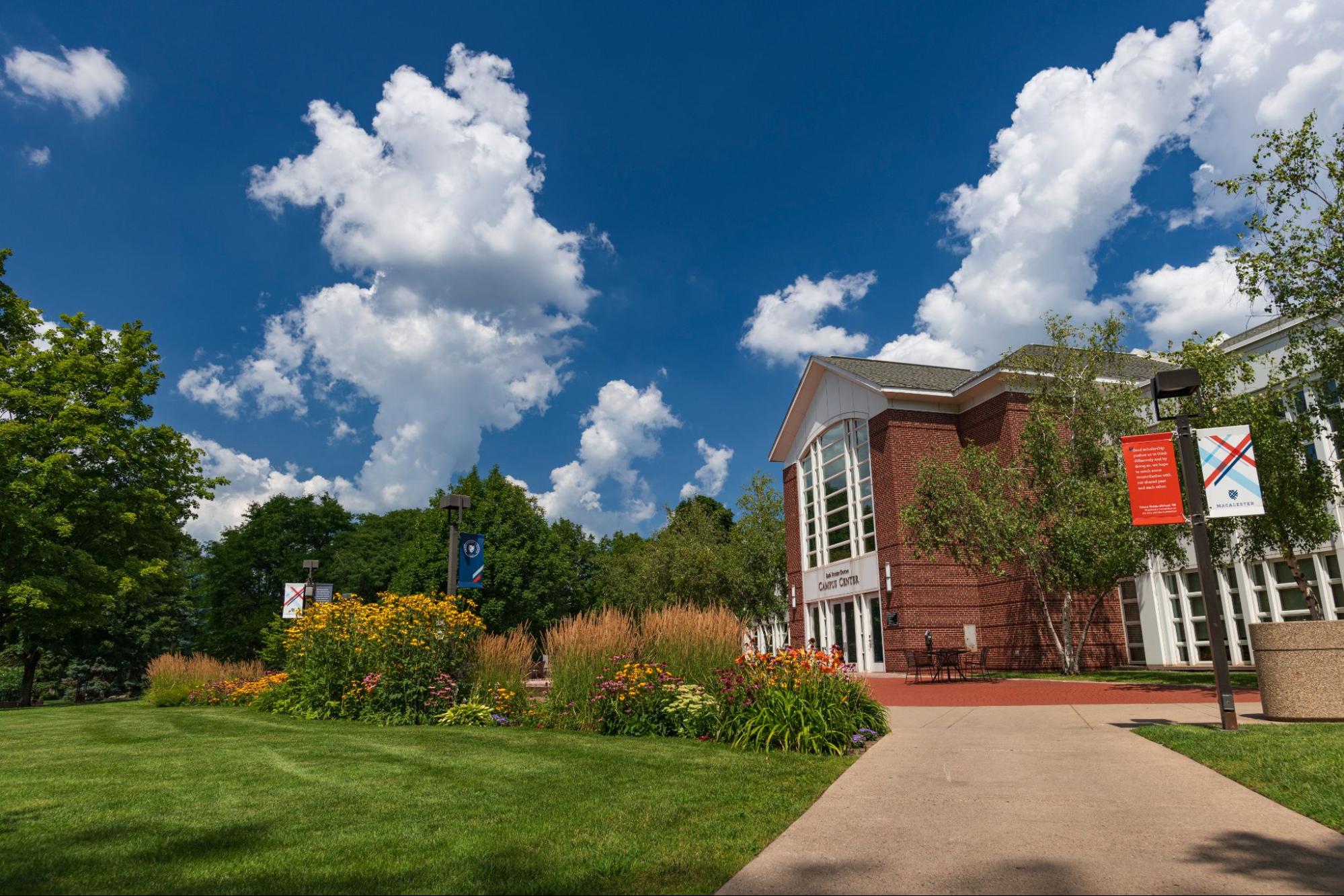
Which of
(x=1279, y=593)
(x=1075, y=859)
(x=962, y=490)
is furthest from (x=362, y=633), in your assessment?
(x=1279, y=593)

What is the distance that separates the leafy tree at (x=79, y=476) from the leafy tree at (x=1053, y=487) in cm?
2176

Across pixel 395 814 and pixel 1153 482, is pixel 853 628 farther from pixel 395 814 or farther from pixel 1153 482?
pixel 395 814

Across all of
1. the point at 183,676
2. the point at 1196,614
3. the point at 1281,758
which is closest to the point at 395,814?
the point at 1281,758

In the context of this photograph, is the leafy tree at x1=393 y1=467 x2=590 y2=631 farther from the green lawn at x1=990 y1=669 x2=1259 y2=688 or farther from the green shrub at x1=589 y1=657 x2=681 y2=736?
the green shrub at x1=589 y1=657 x2=681 y2=736

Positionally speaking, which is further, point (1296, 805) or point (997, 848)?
point (1296, 805)

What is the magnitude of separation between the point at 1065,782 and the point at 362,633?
10.3m

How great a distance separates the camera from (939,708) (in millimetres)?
12469

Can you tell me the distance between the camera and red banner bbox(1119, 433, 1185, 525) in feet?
31.6

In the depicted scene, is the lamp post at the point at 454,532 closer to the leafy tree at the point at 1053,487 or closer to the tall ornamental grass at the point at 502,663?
the tall ornamental grass at the point at 502,663

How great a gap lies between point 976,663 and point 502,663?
17690 mm

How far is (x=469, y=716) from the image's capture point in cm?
1144

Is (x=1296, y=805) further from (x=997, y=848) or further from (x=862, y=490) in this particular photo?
(x=862, y=490)

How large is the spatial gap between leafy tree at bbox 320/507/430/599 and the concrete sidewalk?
44.5 metres

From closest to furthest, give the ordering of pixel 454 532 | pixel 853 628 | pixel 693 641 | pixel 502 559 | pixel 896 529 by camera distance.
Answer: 1. pixel 693 641
2. pixel 454 532
3. pixel 896 529
4. pixel 853 628
5. pixel 502 559
